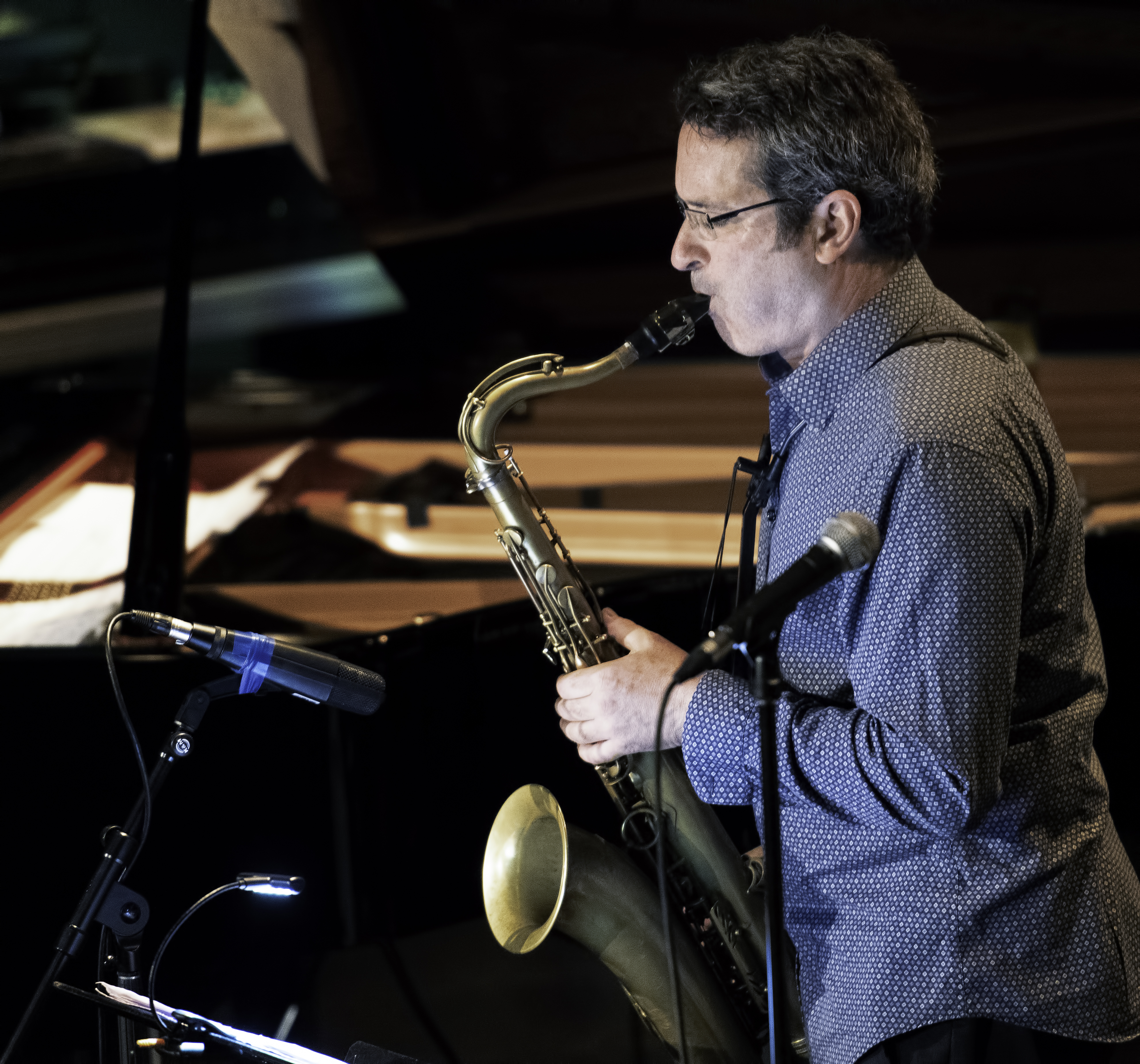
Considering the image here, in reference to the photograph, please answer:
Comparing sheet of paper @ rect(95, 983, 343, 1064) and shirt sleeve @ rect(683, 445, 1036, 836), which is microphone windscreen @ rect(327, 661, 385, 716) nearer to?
sheet of paper @ rect(95, 983, 343, 1064)

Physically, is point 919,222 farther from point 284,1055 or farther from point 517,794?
point 284,1055

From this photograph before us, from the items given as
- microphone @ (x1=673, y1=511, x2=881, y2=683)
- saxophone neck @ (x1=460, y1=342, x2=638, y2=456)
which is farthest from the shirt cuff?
saxophone neck @ (x1=460, y1=342, x2=638, y2=456)

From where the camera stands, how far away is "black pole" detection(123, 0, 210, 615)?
295 centimetres

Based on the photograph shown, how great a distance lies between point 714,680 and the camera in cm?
168

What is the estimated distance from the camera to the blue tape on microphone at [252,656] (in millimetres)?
1764

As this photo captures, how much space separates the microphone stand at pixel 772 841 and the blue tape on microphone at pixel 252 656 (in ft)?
2.53

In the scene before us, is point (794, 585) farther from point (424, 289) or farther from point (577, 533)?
point (424, 289)

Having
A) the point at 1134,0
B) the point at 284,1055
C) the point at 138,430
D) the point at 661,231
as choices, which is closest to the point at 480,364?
the point at 661,231

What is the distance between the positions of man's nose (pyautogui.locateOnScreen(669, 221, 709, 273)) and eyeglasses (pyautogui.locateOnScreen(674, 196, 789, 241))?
1cm

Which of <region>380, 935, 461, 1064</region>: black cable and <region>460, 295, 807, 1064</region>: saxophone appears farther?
<region>380, 935, 461, 1064</region>: black cable

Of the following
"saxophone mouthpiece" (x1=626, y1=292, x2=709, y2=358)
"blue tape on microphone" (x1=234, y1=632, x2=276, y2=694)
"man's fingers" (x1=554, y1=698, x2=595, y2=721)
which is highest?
"saxophone mouthpiece" (x1=626, y1=292, x2=709, y2=358)

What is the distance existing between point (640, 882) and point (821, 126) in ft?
4.65

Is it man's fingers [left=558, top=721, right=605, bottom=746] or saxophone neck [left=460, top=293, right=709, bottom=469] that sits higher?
saxophone neck [left=460, top=293, right=709, bottom=469]

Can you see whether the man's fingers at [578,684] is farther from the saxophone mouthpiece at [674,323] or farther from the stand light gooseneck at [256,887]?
the saxophone mouthpiece at [674,323]
